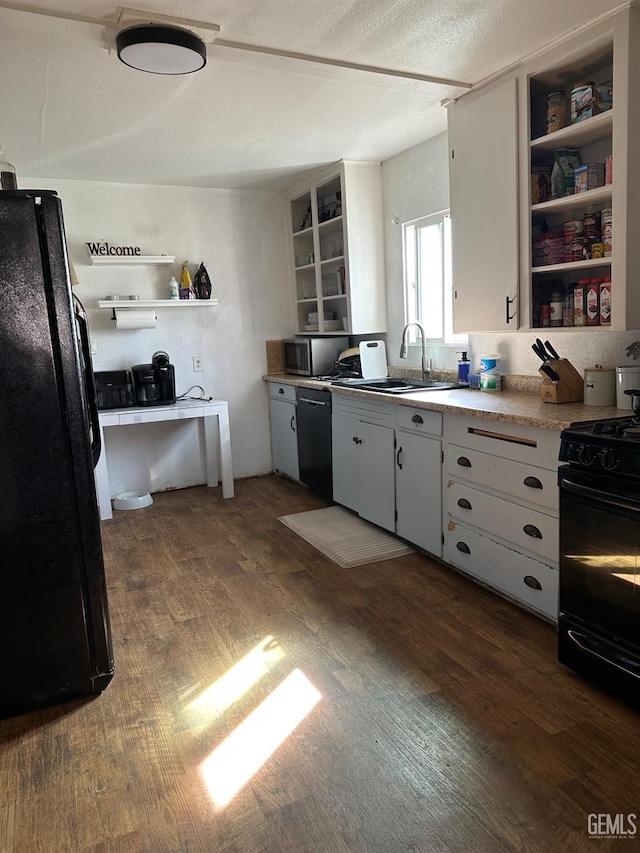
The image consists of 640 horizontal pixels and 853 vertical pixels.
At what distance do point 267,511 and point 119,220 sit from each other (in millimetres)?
2468

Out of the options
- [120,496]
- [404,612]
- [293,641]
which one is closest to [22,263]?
[293,641]

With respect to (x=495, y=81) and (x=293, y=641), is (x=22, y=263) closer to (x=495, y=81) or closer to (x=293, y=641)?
(x=293, y=641)

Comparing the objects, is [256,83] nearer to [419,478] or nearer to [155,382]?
[419,478]

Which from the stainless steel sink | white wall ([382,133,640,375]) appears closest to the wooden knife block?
white wall ([382,133,640,375])

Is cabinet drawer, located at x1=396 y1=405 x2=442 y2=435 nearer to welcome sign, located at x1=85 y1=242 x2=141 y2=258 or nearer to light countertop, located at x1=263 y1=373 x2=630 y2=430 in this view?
light countertop, located at x1=263 y1=373 x2=630 y2=430

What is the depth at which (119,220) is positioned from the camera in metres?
4.61

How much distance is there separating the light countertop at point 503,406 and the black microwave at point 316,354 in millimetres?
914

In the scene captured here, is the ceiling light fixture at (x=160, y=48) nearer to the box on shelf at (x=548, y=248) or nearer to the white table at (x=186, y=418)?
the box on shelf at (x=548, y=248)

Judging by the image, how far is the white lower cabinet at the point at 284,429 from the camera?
4824 millimetres

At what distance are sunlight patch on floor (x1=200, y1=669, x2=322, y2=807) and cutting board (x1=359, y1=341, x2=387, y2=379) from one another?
2406 mm

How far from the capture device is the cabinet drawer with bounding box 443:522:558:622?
2.48m

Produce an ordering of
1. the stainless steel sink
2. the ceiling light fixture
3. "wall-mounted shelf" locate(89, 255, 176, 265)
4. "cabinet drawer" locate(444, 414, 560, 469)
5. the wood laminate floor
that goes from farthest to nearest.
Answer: "wall-mounted shelf" locate(89, 255, 176, 265) → the stainless steel sink → "cabinet drawer" locate(444, 414, 560, 469) → the ceiling light fixture → the wood laminate floor

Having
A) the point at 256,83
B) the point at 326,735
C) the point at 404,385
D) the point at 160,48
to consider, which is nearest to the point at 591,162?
the point at 256,83

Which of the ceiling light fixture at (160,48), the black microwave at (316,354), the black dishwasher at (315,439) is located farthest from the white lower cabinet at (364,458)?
the ceiling light fixture at (160,48)
